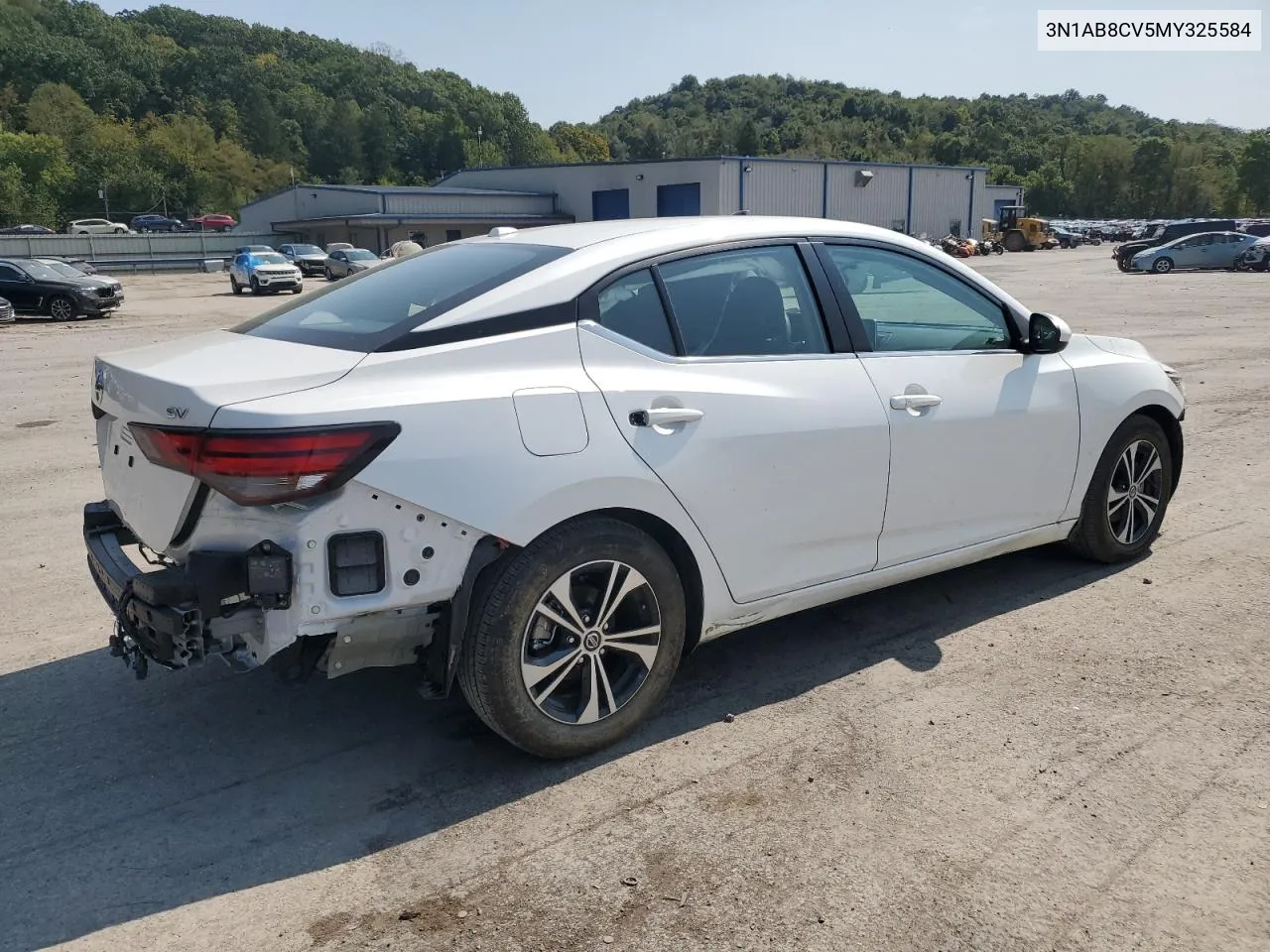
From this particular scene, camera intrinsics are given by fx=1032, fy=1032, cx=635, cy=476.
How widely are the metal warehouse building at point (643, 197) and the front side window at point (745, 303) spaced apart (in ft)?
155

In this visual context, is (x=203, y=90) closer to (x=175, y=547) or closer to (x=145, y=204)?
(x=145, y=204)

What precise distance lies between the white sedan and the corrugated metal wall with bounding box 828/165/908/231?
5633 centimetres

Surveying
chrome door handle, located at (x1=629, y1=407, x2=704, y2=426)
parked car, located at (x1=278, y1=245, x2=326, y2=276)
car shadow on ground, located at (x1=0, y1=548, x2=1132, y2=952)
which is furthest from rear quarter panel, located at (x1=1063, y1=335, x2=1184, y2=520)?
parked car, located at (x1=278, y1=245, x2=326, y2=276)

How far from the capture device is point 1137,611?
4660mm

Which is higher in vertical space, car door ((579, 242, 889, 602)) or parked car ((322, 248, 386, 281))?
parked car ((322, 248, 386, 281))

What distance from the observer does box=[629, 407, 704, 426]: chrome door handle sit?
10.9 ft

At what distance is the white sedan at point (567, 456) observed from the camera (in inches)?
115

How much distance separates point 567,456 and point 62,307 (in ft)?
81.7

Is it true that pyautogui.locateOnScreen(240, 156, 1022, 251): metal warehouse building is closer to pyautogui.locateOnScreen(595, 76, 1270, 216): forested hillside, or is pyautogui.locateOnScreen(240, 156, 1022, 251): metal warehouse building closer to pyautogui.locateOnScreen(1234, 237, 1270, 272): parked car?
pyautogui.locateOnScreen(1234, 237, 1270, 272): parked car

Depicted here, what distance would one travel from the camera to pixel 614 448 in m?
3.25

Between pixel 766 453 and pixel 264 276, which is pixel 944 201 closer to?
pixel 264 276

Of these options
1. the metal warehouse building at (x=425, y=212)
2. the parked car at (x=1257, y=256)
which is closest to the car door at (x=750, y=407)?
the parked car at (x=1257, y=256)

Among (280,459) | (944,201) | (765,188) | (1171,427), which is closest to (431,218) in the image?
(765,188)

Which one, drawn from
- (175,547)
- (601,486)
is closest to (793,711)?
(601,486)
